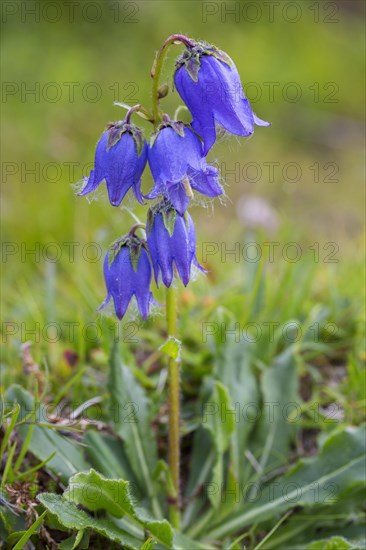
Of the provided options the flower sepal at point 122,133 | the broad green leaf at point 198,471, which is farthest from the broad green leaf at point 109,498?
the flower sepal at point 122,133

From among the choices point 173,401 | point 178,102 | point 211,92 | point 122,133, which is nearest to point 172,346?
point 173,401

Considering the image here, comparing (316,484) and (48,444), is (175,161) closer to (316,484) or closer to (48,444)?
(48,444)

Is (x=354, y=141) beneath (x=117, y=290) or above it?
above

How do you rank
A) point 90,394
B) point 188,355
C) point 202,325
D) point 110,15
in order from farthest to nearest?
point 110,15
point 202,325
point 188,355
point 90,394

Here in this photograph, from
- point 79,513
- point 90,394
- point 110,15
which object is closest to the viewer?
point 79,513

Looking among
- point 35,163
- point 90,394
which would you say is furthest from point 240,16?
point 90,394

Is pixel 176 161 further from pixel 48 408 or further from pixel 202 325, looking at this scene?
pixel 202 325

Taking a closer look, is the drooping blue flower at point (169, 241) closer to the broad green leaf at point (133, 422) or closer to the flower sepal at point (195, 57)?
the flower sepal at point (195, 57)
